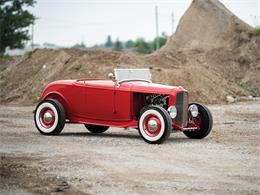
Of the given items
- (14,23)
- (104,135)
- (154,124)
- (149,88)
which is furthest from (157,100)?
(14,23)

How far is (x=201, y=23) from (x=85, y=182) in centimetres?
2936

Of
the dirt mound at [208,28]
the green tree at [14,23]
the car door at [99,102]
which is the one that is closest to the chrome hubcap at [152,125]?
the car door at [99,102]

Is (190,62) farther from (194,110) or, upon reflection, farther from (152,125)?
(152,125)

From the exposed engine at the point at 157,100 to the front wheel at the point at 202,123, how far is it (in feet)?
3.05

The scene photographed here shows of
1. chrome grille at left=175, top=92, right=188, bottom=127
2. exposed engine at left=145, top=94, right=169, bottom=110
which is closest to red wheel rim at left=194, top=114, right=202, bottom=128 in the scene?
chrome grille at left=175, top=92, right=188, bottom=127

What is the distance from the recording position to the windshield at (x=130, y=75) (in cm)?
1555

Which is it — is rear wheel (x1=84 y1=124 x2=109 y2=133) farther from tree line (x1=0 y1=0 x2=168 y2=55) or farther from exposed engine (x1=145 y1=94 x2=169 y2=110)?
tree line (x1=0 y1=0 x2=168 y2=55)

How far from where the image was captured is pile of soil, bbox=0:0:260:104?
95.5 ft

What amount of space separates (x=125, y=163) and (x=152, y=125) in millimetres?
2925

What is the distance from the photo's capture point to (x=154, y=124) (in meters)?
14.3

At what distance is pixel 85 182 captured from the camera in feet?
31.9

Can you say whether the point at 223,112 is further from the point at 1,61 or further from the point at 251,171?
the point at 1,61

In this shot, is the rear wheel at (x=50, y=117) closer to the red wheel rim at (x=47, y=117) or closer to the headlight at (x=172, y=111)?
the red wheel rim at (x=47, y=117)

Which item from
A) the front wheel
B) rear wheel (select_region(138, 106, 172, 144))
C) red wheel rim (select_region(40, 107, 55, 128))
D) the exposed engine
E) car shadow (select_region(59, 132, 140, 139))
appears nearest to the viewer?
rear wheel (select_region(138, 106, 172, 144))
